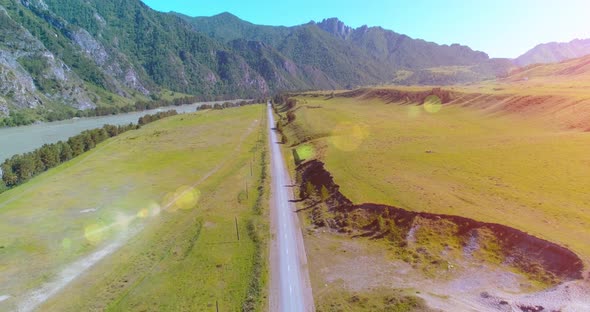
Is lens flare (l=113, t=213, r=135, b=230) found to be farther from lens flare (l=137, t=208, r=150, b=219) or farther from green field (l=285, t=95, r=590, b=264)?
green field (l=285, t=95, r=590, b=264)

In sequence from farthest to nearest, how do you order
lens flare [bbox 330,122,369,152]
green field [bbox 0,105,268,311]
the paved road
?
1. lens flare [bbox 330,122,369,152]
2. green field [bbox 0,105,268,311]
3. the paved road

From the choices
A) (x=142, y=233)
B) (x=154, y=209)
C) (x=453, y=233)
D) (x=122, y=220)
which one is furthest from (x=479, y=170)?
(x=122, y=220)

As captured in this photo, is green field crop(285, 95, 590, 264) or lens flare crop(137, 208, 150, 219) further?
lens flare crop(137, 208, 150, 219)

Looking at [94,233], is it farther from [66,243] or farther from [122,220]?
[122,220]

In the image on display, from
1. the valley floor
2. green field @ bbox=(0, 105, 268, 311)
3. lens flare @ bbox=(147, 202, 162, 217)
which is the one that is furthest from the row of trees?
the valley floor

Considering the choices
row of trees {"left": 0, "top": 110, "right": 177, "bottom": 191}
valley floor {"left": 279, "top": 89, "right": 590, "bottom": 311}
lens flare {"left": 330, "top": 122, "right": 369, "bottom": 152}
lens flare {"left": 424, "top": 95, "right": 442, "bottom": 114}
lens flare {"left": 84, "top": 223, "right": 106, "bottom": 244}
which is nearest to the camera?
valley floor {"left": 279, "top": 89, "right": 590, "bottom": 311}

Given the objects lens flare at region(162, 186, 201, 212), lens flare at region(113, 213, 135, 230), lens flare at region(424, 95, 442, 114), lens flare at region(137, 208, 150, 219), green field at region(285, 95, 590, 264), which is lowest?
lens flare at region(113, 213, 135, 230)

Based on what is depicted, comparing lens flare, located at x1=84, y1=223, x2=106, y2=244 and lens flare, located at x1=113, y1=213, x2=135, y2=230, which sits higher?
lens flare, located at x1=113, y1=213, x2=135, y2=230
